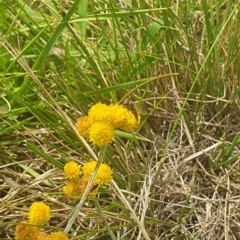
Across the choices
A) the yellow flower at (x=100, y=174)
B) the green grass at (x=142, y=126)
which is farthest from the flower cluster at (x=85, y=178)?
the green grass at (x=142, y=126)

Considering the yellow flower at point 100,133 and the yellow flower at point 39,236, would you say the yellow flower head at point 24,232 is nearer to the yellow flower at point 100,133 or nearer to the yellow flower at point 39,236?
the yellow flower at point 39,236

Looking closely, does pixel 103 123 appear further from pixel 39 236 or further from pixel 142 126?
pixel 142 126

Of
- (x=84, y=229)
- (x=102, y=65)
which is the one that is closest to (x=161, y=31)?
(x=102, y=65)

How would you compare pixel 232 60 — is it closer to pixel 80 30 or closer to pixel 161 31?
pixel 161 31

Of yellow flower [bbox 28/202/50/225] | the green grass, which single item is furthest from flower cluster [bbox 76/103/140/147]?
the green grass

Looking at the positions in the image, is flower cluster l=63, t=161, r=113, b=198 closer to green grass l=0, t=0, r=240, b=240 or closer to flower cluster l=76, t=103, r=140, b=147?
flower cluster l=76, t=103, r=140, b=147

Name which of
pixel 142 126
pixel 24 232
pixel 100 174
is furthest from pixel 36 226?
pixel 142 126

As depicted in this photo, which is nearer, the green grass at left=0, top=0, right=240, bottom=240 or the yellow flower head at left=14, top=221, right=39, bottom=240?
the yellow flower head at left=14, top=221, right=39, bottom=240
